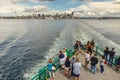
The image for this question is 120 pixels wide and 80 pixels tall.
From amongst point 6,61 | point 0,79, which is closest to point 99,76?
point 0,79

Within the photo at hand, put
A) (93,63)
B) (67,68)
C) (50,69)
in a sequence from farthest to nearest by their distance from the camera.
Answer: (93,63), (67,68), (50,69)

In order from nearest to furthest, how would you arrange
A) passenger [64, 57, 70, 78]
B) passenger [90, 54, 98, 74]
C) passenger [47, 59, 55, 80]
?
passenger [47, 59, 55, 80] → passenger [64, 57, 70, 78] → passenger [90, 54, 98, 74]

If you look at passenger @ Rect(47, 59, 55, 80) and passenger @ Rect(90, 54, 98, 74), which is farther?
passenger @ Rect(90, 54, 98, 74)

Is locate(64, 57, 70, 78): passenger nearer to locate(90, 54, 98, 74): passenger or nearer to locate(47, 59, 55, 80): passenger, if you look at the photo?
locate(47, 59, 55, 80): passenger

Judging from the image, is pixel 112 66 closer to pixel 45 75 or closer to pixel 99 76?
pixel 99 76

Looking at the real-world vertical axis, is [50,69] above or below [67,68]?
above

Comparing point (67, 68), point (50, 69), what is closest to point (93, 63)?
point (67, 68)

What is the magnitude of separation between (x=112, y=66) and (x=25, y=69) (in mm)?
12307

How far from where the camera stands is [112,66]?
80.2 feet

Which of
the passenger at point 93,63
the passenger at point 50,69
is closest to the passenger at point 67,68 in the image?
the passenger at point 50,69

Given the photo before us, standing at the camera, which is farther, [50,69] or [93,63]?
[93,63]

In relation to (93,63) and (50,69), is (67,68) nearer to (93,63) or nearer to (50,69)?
(50,69)

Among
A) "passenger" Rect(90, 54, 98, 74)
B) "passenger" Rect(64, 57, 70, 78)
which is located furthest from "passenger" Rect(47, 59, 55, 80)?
"passenger" Rect(90, 54, 98, 74)

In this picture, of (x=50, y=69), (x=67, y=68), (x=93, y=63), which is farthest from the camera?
(x=93, y=63)
